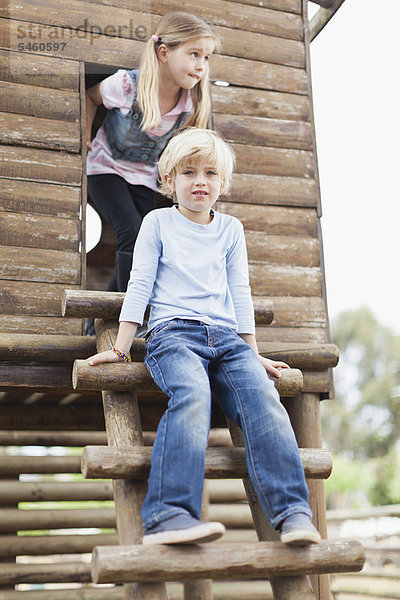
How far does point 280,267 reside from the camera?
179 inches

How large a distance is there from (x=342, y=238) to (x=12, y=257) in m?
46.0

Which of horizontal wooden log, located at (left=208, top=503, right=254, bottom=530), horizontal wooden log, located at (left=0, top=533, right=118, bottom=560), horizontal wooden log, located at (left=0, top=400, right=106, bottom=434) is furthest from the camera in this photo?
horizontal wooden log, located at (left=208, top=503, right=254, bottom=530)

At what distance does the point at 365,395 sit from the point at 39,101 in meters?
32.3

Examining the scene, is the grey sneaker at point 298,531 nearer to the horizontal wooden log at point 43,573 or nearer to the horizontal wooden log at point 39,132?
the horizontal wooden log at point 39,132

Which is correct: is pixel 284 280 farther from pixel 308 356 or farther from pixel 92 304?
pixel 92 304

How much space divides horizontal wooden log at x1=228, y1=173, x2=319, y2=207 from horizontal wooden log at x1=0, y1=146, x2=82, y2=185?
1.01 m

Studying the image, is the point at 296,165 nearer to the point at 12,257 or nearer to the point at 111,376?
the point at 12,257

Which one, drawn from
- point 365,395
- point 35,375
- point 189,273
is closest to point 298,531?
point 189,273

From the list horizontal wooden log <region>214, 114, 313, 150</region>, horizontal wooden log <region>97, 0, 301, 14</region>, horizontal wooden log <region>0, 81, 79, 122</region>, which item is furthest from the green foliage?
horizontal wooden log <region>0, 81, 79, 122</region>

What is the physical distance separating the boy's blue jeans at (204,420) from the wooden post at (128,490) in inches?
8.6

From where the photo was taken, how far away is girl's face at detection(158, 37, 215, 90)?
3.76 meters

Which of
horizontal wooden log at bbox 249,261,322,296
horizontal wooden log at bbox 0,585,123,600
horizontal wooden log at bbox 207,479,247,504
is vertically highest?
horizontal wooden log at bbox 249,261,322,296

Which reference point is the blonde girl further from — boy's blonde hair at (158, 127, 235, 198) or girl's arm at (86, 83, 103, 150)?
boy's blonde hair at (158, 127, 235, 198)

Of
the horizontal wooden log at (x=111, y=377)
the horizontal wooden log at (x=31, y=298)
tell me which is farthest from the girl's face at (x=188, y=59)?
the horizontal wooden log at (x=111, y=377)
